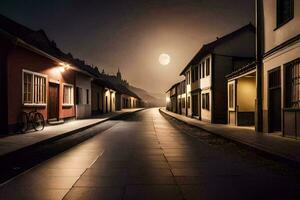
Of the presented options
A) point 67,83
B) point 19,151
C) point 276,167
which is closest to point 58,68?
point 67,83

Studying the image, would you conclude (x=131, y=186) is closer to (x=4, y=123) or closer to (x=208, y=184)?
(x=208, y=184)

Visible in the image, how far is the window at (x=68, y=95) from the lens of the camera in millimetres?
22119

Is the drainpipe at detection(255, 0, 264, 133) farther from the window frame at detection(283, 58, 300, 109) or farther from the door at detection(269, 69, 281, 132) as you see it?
the window frame at detection(283, 58, 300, 109)

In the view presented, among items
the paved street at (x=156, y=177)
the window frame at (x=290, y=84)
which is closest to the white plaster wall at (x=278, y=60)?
the window frame at (x=290, y=84)

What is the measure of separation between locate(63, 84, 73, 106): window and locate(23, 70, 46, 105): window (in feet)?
14.4

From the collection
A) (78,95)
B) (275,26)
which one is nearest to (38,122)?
(78,95)

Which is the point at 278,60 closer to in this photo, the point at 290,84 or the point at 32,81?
the point at 290,84

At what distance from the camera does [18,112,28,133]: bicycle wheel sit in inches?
552

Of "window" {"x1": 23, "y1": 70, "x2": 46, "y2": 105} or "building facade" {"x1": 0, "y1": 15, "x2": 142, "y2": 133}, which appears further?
"window" {"x1": 23, "y1": 70, "x2": 46, "y2": 105}

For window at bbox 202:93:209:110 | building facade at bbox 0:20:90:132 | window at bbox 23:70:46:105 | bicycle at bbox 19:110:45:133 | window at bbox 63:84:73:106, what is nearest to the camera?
building facade at bbox 0:20:90:132

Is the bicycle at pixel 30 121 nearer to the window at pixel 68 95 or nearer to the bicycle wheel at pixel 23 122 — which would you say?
the bicycle wheel at pixel 23 122

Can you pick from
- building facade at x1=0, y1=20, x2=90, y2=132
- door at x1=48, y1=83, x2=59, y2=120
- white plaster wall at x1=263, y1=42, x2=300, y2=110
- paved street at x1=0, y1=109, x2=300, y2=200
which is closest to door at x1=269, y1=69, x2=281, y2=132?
white plaster wall at x1=263, y1=42, x2=300, y2=110

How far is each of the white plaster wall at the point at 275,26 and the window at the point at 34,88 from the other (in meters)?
11.8

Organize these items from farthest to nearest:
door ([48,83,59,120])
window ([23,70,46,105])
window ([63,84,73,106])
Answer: window ([63,84,73,106]) → door ([48,83,59,120]) → window ([23,70,46,105])
